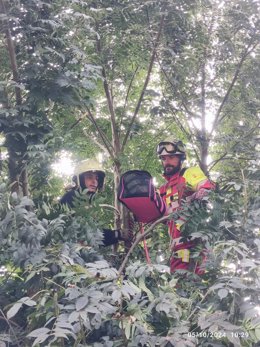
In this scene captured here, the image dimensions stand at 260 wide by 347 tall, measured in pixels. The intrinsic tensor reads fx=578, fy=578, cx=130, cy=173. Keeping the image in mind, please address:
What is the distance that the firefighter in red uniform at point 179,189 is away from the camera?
4.77 meters

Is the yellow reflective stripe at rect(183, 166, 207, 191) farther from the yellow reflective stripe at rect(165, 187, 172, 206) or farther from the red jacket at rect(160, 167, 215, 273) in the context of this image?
the yellow reflective stripe at rect(165, 187, 172, 206)

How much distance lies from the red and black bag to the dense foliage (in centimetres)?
26

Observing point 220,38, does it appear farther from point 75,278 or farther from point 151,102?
point 75,278

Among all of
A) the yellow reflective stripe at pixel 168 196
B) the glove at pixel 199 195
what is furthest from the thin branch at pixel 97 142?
the glove at pixel 199 195

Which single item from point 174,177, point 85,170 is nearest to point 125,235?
point 85,170

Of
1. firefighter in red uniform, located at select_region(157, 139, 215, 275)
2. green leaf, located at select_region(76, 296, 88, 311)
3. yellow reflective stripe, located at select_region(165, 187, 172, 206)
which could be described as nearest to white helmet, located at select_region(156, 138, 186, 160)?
firefighter in red uniform, located at select_region(157, 139, 215, 275)

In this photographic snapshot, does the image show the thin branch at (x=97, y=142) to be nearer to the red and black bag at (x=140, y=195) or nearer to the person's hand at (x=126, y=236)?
the person's hand at (x=126, y=236)

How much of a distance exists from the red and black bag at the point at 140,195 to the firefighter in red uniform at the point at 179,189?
6.2 inches

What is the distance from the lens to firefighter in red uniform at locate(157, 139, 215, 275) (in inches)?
188

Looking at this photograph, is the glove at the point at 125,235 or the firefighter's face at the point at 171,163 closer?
the glove at the point at 125,235

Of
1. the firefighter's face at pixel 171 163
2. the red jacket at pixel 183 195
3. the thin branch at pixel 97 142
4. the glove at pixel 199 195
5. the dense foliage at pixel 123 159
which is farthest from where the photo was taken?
the thin branch at pixel 97 142

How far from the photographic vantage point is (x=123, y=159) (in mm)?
5742

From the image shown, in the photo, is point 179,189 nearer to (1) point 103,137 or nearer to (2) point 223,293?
(1) point 103,137

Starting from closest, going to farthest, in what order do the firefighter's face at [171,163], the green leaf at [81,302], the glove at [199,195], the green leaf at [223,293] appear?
the green leaf at [81,302] → the green leaf at [223,293] → the glove at [199,195] → the firefighter's face at [171,163]
